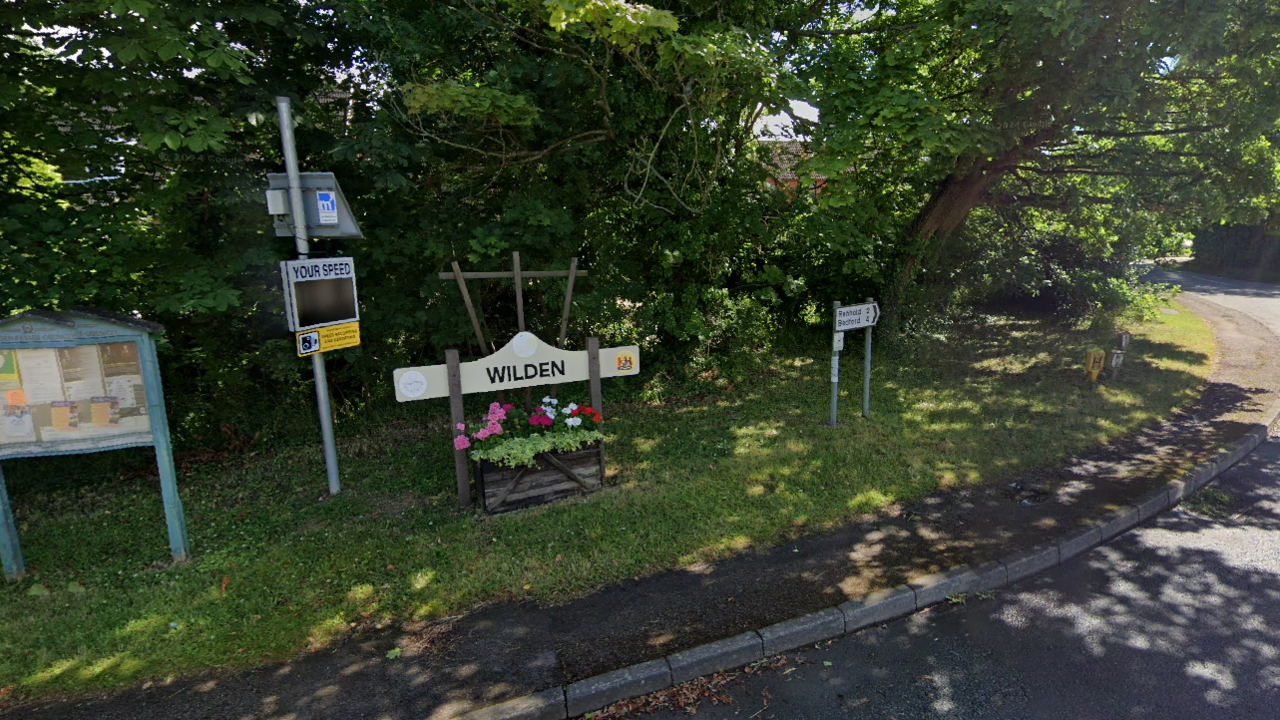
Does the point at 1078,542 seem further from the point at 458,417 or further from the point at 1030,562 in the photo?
the point at 458,417

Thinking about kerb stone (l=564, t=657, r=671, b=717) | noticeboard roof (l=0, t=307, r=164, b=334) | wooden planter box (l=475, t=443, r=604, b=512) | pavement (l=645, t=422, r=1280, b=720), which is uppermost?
noticeboard roof (l=0, t=307, r=164, b=334)

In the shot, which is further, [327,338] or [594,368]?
[594,368]

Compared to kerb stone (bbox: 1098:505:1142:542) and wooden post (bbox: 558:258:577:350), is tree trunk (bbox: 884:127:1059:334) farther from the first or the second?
wooden post (bbox: 558:258:577:350)

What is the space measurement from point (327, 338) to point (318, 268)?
639 millimetres

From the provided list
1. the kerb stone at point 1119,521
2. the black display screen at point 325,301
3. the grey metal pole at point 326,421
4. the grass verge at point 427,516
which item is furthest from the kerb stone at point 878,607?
the black display screen at point 325,301

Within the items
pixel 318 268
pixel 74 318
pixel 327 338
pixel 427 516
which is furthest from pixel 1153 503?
pixel 74 318

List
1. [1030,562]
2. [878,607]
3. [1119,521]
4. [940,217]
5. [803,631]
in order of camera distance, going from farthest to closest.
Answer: [940,217] < [1119,521] < [1030,562] < [878,607] < [803,631]

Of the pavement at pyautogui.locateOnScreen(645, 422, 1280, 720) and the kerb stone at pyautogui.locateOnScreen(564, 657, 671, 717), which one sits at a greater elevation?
the kerb stone at pyautogui.locateOnScreen(564, 657, 671, 717)

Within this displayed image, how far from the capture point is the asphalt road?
11.1ft

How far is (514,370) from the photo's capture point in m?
5.73

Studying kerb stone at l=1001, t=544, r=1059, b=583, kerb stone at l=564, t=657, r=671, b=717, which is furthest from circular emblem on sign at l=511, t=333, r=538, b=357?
kerb stone at l=1001, t=544, r=1059, b=583

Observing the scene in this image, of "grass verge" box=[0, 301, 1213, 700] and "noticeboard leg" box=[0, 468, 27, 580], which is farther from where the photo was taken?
"noticeboard leg" box=[0, 468, 27, 580]

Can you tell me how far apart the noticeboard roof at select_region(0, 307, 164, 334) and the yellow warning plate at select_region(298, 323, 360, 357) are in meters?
1.07

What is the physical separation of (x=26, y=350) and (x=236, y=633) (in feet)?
8.25
